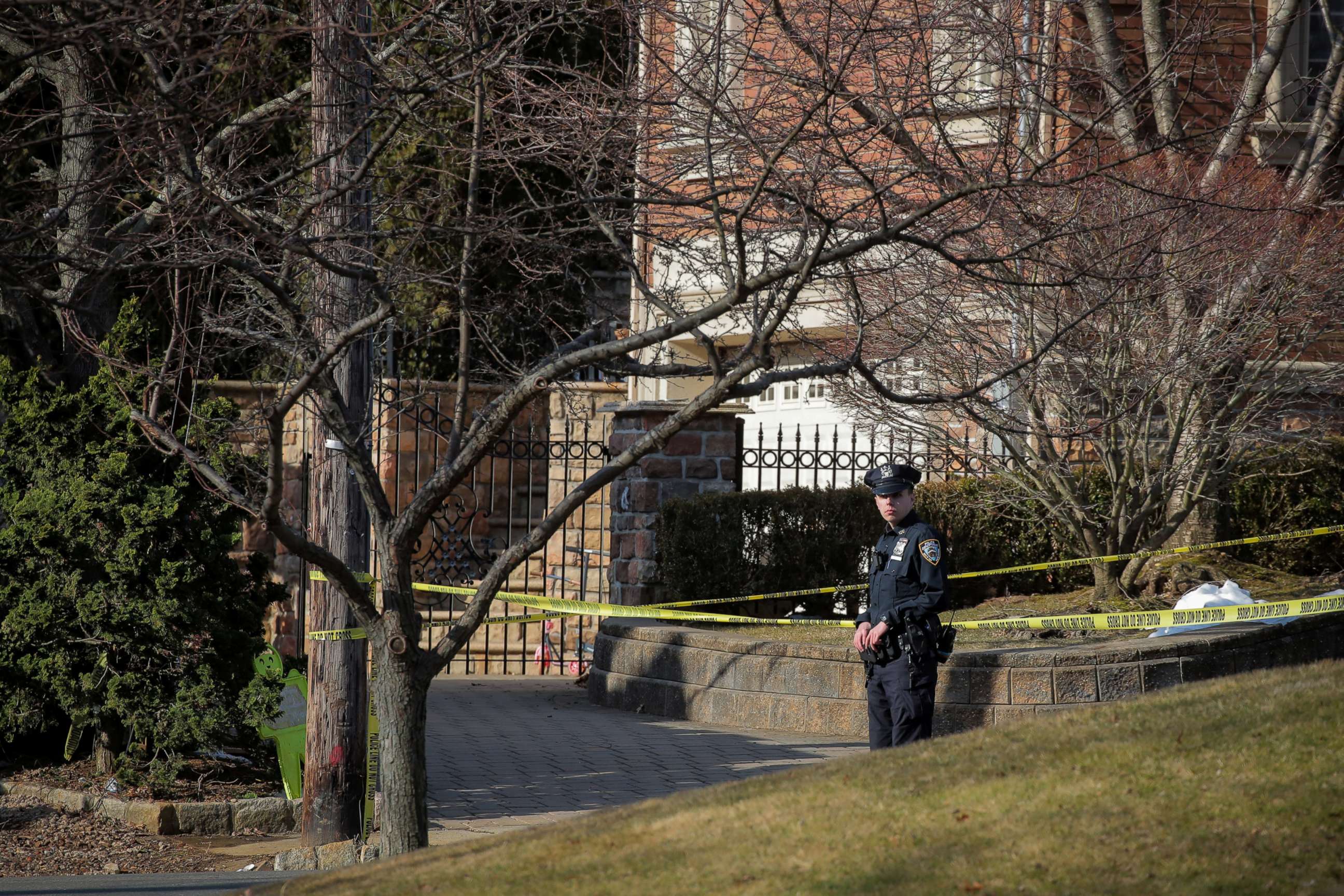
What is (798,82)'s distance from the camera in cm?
628

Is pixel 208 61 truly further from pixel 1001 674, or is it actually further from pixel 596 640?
pixel 596 640

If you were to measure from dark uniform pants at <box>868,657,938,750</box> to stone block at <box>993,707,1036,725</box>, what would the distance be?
2.07m

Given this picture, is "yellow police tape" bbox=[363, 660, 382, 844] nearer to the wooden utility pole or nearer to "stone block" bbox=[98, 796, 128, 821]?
the wooden utility pole

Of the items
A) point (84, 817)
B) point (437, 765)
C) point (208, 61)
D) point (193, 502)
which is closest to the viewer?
point (208, 61)

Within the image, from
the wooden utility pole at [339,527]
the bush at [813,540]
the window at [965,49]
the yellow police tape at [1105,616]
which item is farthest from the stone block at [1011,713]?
the wooden utility pole at [339,527]

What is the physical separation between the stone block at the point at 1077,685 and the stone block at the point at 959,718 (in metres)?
0.44

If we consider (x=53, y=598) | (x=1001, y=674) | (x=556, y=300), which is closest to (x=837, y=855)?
(x=556, y=300)

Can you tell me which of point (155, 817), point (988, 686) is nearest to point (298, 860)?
point (155, 817)

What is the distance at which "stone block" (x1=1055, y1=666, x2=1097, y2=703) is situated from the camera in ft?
27.8

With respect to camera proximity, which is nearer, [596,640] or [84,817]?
[84,817]

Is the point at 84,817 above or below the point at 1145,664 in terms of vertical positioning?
below

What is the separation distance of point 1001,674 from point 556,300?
12.8 ft

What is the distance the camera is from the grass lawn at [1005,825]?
3928mm

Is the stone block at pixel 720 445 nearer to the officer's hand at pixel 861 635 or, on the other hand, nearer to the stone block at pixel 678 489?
the stone block at pixel 678 489
